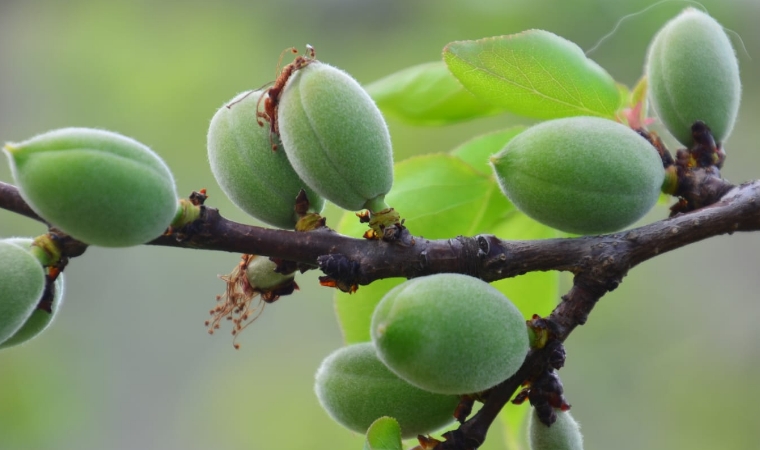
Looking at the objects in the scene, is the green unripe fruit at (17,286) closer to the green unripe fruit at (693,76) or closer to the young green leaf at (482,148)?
the young green leaf at (482,148)

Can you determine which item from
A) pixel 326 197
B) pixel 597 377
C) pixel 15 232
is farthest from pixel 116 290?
pixel 326 197

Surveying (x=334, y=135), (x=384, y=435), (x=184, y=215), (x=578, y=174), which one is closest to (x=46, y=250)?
(x=184, y=215)

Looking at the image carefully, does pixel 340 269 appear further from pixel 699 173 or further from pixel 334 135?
pixel 699 173

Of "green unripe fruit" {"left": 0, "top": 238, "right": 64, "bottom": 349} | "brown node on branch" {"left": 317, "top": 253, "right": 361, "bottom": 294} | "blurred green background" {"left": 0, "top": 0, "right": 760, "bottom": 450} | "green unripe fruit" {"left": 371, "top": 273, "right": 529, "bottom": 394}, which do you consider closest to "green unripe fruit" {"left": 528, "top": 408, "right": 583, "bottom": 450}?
"green unripe fruit" {"left": 371, "top": 273, "right": 529, "bottom": 394}

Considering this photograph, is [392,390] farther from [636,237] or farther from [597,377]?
[597,377]

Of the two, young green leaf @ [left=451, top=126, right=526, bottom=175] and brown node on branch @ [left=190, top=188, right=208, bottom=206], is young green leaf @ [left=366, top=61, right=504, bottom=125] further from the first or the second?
brown node on branch @ [left=190, top=188, right=208, bottom=206]

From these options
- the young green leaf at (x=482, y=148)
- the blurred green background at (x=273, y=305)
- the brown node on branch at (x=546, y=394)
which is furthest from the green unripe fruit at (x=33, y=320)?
the blurred green background at (x=273, y=305)
